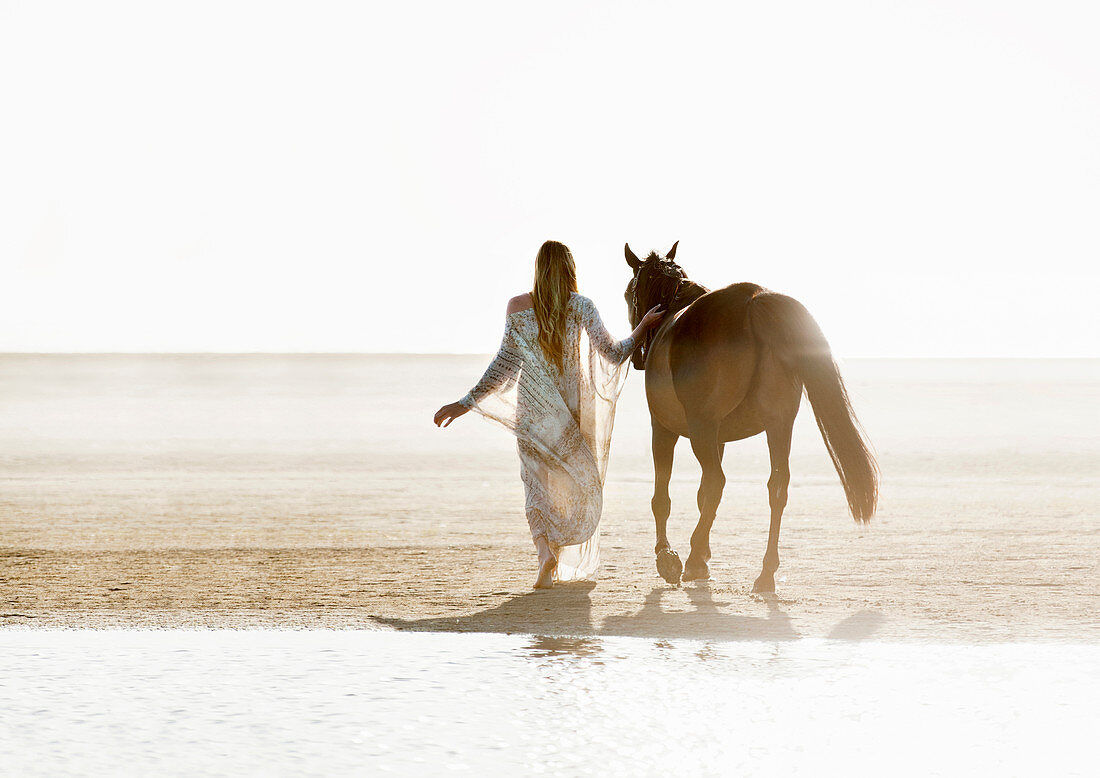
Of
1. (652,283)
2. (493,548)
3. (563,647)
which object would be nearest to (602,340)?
(652,283)

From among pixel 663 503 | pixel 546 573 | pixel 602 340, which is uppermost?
pixel 602 340

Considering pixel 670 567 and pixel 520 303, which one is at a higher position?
pixel 520 303

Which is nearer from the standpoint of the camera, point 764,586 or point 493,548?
point 764,586

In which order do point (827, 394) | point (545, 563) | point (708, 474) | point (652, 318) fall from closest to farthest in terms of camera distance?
point (827, 394)
point (545, 563)
point (708, 474)
point (652, 318)

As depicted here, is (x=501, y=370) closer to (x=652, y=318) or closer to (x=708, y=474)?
(x=652, y=318)

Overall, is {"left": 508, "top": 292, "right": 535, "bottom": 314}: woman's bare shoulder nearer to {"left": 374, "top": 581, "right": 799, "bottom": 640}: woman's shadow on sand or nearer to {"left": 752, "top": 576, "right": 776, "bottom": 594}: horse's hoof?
{"left": 374, "top": 581, "right": 799, "bottom": 640}: woman's shadow on sand

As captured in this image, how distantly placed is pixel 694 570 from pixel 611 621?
4.67 feet

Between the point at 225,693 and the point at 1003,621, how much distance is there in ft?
12.7

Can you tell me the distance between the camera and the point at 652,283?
8.45 m

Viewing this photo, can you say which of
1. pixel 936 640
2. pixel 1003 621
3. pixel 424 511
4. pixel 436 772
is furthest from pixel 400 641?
pixel 424 511

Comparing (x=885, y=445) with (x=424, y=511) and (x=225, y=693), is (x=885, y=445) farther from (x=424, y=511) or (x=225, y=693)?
(x=225, y=693)

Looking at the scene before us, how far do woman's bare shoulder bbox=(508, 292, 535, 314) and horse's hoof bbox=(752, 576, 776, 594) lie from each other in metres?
2.09

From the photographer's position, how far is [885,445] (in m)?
29.0

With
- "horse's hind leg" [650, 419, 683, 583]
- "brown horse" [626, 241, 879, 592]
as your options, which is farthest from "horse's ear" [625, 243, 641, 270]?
"horse's hind leg" [650, 419, 683, 583]
